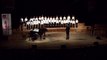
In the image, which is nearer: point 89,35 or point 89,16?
point 89,35

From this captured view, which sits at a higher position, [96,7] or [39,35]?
[96,7]

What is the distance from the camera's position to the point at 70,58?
15750 mm

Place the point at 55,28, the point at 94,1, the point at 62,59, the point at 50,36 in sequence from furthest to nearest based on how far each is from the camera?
the point at 94,1, the point at 55,28, the point at 50,36, the point at 62,59

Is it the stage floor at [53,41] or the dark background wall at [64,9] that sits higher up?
the dark background wall at [64,9]

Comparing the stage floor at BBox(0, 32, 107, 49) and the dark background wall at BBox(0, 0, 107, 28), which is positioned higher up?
the dark background wall at BBox(0, 0, 107, 28)

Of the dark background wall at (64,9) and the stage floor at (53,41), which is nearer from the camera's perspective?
the stage floor at (53,41)

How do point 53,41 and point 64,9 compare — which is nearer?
point 53,41

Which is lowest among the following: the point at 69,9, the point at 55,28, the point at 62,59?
the point at 62,59

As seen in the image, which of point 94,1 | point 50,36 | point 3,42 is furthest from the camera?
point 94,1

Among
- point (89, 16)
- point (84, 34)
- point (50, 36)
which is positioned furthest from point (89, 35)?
point (89, 16)

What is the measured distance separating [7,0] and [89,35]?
30.3 feet

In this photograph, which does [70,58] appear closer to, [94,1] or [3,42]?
[3,42]

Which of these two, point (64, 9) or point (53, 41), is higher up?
point (64, 9)

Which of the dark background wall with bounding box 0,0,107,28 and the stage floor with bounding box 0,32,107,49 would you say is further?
the dark background wall with bounding box 0,0,107,28
